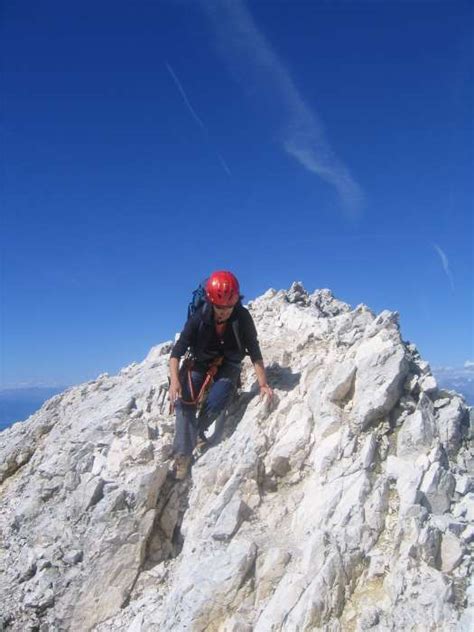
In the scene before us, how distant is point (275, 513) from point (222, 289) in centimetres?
514

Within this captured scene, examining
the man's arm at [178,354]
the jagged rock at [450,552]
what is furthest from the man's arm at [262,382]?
the jagged rock at [450,552]

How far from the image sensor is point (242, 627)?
7832 millimetres

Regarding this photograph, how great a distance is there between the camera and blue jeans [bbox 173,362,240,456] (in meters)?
11.7

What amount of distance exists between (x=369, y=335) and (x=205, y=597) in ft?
24.5

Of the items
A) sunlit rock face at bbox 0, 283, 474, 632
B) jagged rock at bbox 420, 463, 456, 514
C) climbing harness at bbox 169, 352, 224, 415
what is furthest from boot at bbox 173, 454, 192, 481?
jagged rock at bbox 420, 463, 456, 514

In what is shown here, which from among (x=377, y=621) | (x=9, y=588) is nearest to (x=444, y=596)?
(x=377, y=621)

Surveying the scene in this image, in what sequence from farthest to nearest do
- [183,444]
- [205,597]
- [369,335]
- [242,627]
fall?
[369,335] < [183,444] < [205,597] < [242,627]

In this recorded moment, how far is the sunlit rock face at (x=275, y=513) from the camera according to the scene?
789 centimetres

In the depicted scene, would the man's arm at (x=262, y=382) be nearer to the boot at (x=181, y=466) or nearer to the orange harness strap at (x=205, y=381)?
the orange harness strap at (x=205, y=381)

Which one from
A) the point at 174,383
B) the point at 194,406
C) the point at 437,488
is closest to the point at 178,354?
the point at 174,383

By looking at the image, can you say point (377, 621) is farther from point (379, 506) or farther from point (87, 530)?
point (87, 530)

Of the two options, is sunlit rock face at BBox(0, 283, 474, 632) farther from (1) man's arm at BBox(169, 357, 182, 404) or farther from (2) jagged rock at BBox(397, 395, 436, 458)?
(1) man's arm at BBox(169, 357, 182, 404)

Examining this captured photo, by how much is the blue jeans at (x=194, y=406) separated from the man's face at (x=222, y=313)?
1.31m

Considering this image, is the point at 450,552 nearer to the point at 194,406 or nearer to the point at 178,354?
the point at 194,406
